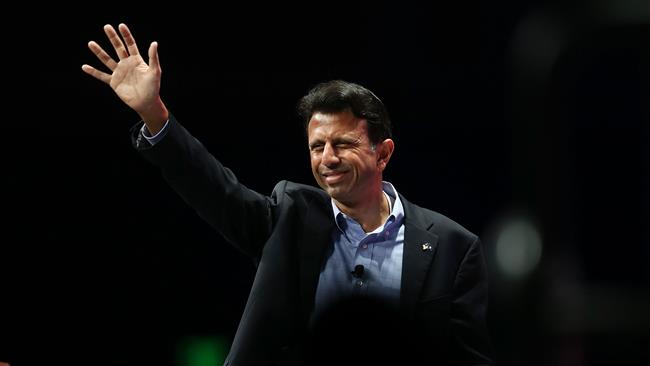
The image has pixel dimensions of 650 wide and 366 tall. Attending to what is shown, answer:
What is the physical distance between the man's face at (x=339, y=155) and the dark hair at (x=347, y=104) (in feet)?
0.06

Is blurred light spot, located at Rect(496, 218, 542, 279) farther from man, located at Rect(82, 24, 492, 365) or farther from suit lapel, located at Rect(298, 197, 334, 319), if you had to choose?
suit lapel, located at Rect(298, 197, 334, 319)

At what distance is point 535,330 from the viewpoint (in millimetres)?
427

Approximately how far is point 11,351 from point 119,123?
1245 millimetres

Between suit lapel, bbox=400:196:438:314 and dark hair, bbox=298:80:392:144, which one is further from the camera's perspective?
dark hair, bbox=298:80:392:144

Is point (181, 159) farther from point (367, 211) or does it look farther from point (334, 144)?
point (367, 211)

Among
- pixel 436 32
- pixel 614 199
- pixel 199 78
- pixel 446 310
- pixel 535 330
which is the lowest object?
pixel 535 330

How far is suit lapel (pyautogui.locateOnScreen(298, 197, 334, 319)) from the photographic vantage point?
7.34 ft

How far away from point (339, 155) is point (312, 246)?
0.82ft

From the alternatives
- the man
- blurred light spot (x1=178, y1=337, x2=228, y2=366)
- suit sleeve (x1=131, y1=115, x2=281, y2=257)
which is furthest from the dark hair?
blurred light spot (x1=178, y1=337, x2=228, y2=366)

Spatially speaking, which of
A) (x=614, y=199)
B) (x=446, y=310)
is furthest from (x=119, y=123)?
(x=446, y=310)

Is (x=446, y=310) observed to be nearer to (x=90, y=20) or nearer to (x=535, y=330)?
(x=535, y=330)

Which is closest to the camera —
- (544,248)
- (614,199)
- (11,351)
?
(544,248)

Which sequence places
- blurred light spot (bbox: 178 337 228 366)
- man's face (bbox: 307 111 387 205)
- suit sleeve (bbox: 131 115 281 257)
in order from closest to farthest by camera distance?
suit sleeve (bbox: 131 115 281 257)
man's face (bbox: 307 111 387 205)
blurred light spot (bbox: 178 337 228 366)

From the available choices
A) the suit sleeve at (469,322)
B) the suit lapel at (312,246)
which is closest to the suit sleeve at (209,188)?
the suit lapel at (312,246)
